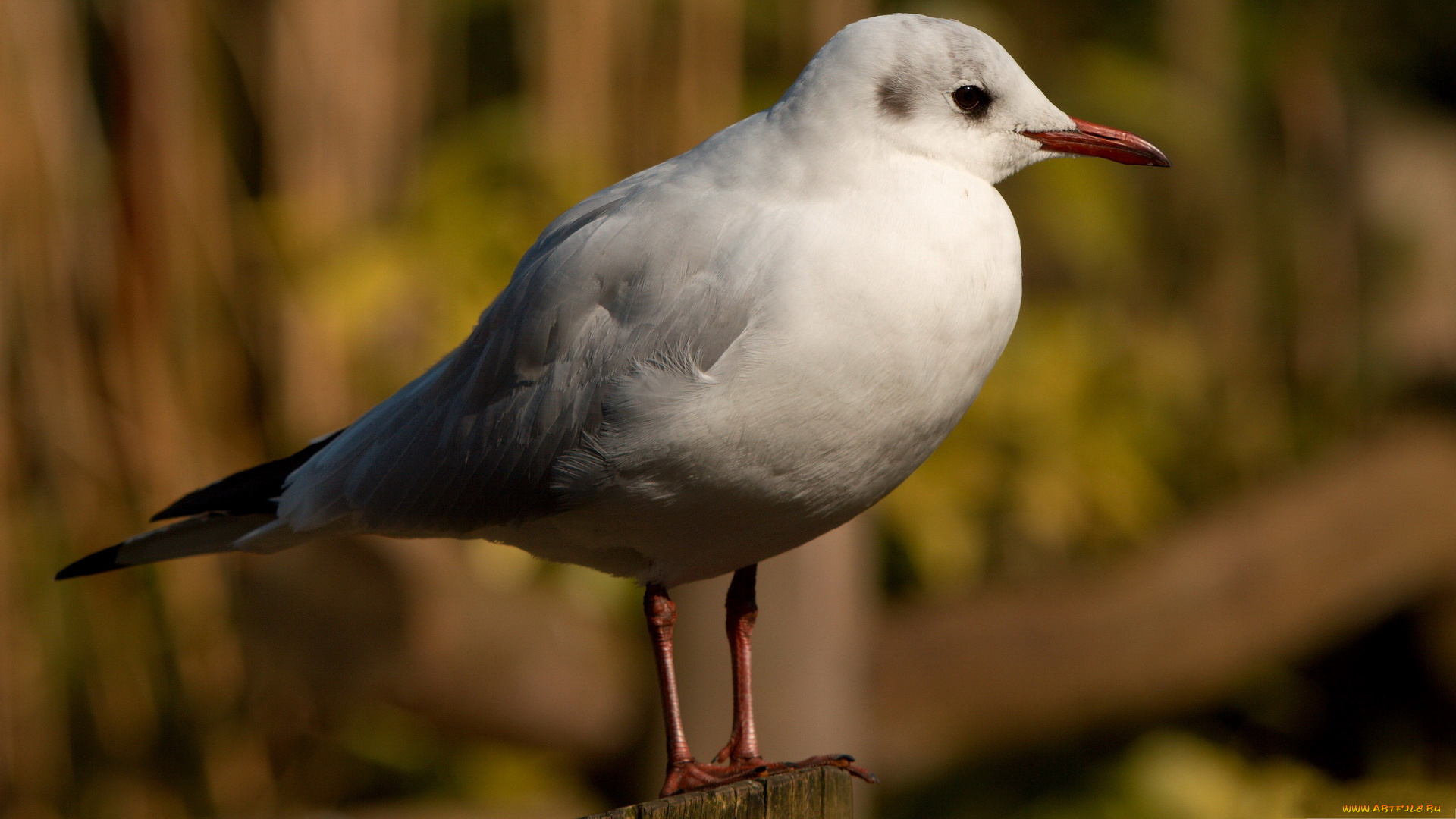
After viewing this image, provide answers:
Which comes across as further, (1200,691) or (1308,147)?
(1308,147)

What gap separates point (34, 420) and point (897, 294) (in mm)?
3002

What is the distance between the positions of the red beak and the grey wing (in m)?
0.50

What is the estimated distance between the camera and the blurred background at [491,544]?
11.9 ft

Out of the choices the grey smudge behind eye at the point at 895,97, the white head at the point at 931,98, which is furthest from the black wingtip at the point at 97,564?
the grey smudge behind eye at the point at 895,97

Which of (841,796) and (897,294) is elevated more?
(897,294)

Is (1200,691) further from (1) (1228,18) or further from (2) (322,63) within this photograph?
(2) (322,63)

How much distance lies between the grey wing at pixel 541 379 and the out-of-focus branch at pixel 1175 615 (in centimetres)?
218

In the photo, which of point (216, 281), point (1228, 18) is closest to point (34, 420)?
point (216, 281)

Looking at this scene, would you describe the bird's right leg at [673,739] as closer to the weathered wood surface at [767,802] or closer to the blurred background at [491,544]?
the weathered wood surface at [767,802]

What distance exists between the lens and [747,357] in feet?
5.49

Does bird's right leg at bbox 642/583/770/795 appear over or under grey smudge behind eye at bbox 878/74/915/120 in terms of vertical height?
under

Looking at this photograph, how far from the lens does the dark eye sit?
6.10ft

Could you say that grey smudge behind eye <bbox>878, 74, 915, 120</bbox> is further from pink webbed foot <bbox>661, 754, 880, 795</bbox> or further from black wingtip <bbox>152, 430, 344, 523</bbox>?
black wingtip <bbox>152, 430, 344, 523</bbox>

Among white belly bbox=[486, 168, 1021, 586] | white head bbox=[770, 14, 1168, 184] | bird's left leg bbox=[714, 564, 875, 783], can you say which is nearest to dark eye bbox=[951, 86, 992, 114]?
white head bbox=[770, 14, 1168, 184]
